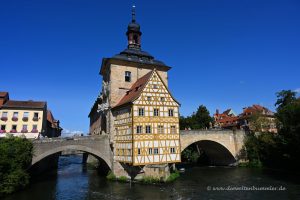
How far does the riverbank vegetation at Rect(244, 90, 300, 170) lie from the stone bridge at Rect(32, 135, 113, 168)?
21318 mm

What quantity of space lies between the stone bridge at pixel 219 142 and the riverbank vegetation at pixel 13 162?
19.3m

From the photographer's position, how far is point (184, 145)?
3309 cm

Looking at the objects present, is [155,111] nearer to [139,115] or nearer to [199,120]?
[139,115]

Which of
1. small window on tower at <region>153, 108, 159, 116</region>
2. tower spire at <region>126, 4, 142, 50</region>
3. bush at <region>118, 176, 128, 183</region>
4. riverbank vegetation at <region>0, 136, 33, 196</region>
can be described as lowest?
bush at <region>118, 176, 128, 183</region>

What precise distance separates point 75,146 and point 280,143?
83.6ft

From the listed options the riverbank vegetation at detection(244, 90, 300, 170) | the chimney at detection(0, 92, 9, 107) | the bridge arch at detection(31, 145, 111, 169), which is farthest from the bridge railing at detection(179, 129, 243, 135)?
the chimney at detection(0, 92, 9, 107)

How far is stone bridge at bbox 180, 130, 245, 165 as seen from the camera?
3459 cm

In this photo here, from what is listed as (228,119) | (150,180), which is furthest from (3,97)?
(228,119)

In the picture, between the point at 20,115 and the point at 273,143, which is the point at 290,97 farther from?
the point at 20,115

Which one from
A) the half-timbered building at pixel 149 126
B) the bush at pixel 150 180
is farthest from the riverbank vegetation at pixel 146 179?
the half-timbered building at pixel 149 126

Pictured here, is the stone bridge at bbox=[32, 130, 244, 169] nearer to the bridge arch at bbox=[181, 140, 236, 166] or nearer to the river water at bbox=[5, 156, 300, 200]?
the bridge arch at bbox=[181, 140, 236, 166]

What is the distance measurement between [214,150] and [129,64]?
20.9 m

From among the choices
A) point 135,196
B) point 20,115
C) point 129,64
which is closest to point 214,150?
point 129,64

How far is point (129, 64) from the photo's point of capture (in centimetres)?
2994
